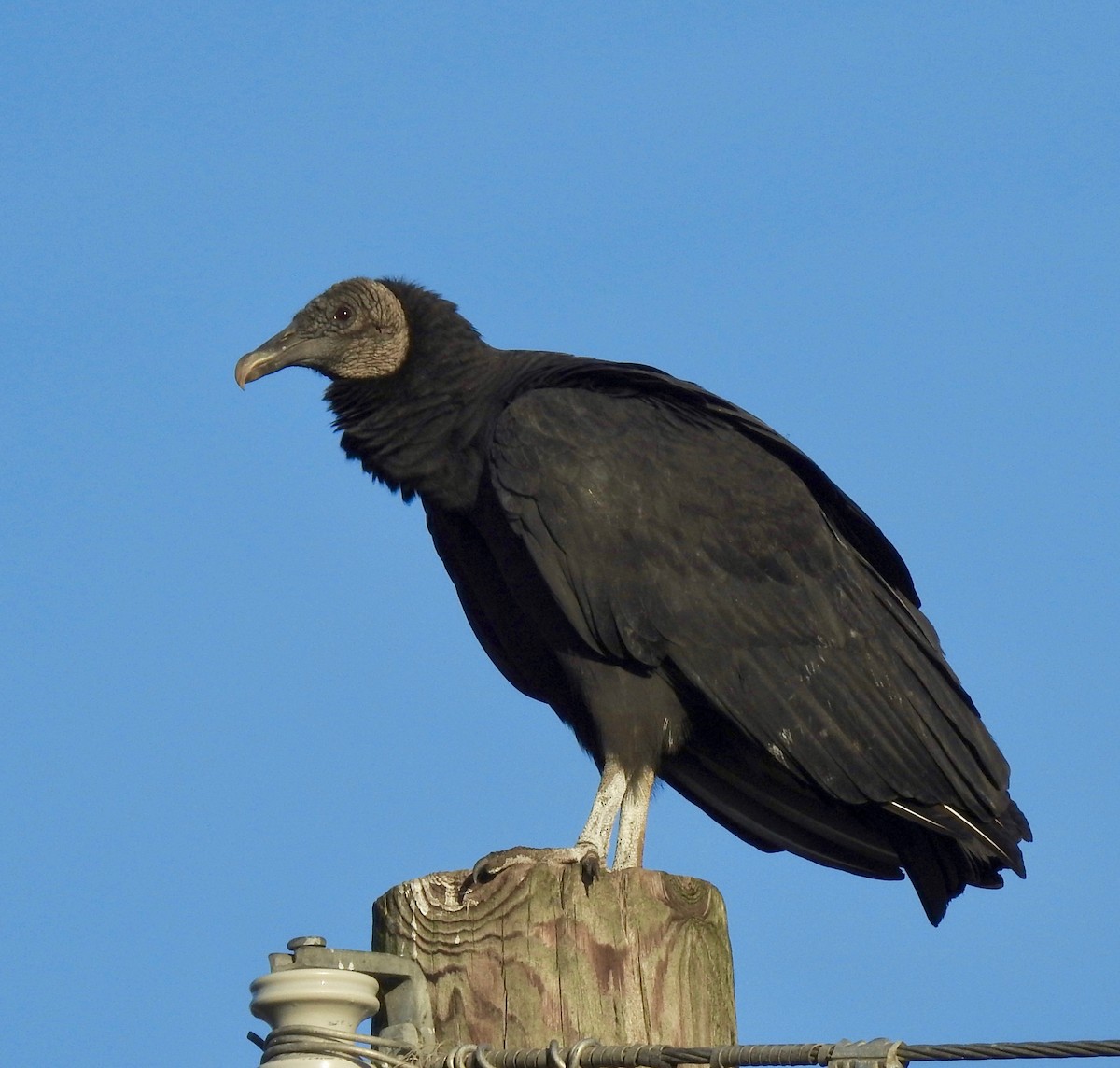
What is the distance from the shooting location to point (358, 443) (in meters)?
4.76

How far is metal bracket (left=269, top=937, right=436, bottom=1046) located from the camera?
2.59 meters

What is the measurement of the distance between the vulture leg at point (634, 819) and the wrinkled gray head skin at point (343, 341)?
4.78 feet

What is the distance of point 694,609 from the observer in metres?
4.22

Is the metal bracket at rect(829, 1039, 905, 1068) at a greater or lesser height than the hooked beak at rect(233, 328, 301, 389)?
lesser

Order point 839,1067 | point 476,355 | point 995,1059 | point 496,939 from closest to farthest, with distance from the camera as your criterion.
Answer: point 995,1059
point 839,1067
point 496,939
point 476,355

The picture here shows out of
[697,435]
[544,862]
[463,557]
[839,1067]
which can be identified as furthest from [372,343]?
[839,1067]

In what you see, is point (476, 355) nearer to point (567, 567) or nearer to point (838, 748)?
point (567, 567)

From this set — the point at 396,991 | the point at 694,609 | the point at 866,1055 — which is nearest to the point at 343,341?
the point at 694,609

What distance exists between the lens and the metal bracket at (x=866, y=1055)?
2.23 m

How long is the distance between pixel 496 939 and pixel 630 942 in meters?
0.22

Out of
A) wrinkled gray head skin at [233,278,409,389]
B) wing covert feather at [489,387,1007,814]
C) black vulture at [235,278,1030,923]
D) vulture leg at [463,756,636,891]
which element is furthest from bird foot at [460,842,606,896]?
wrinkled gray head skin at [233,278,409,389]

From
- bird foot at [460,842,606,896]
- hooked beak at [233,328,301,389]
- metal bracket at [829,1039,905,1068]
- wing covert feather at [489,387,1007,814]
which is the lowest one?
metal bracket at [829,1039,905,1068]

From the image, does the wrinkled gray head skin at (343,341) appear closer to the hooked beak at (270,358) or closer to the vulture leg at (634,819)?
the hooked beak at (270,358)

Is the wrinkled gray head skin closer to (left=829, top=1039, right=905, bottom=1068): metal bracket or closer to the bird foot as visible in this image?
the bird foot
